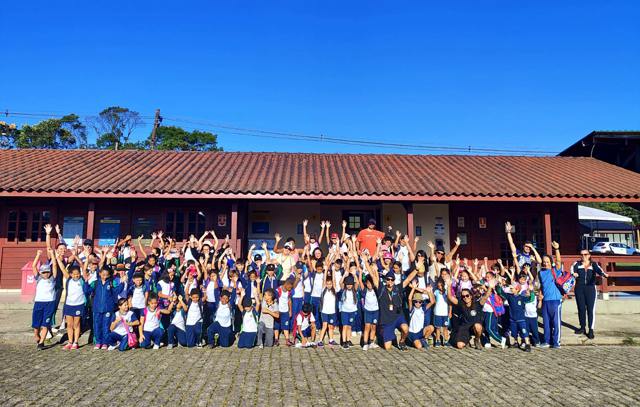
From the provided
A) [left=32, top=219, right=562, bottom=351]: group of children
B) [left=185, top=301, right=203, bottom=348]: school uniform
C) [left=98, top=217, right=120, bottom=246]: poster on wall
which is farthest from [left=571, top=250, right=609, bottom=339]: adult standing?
[left=98, top=217, right=120, bottom=246]: poster on wall

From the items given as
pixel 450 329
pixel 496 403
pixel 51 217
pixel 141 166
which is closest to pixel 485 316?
pixel 450 329

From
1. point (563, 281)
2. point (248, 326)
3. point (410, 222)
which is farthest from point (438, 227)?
point (248, 326)

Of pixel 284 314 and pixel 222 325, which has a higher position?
pixel 284 314

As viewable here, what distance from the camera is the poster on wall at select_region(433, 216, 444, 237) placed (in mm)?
12438

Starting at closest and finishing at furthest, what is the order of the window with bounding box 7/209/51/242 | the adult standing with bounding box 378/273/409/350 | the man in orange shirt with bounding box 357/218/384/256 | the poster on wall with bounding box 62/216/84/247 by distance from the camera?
the adult standing with bounding box 378/273/409/350, the man in orange shirt with bounding box 357/218/384/256, the window with bounding box 7/209/51/242, the poster on wall with bounding box 62/216/84/247

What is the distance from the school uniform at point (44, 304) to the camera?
258 inches

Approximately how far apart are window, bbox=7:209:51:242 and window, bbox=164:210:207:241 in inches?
140

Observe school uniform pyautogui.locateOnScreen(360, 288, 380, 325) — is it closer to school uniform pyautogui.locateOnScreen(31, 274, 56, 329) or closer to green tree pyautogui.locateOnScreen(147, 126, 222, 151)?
school uniform pyautogui.locateOnScreen(31, 274, 56, 329)

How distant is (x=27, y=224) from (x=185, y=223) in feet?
15.3

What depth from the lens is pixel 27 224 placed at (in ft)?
37.3

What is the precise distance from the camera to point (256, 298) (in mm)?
6992

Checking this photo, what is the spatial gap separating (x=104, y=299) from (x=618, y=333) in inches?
395

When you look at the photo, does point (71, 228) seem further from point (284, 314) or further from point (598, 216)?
point (598, 216)

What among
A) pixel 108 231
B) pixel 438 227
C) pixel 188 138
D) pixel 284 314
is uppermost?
pixel 188 138
